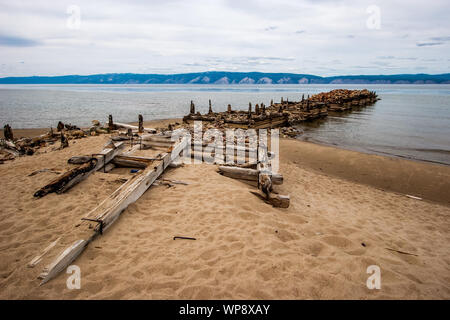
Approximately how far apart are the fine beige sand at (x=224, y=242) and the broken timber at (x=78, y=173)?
0.61 ft

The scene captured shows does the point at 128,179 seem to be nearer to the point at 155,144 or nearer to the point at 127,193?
the point at 127,193

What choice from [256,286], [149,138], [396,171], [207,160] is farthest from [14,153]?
[396,171]

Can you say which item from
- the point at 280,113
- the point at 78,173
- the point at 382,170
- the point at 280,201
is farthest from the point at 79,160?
the point at 280,113

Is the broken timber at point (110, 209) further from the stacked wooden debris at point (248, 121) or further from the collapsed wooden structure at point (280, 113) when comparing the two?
the collapsed wooden structure at point (280, 113)

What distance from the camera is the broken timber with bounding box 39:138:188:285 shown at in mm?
2877

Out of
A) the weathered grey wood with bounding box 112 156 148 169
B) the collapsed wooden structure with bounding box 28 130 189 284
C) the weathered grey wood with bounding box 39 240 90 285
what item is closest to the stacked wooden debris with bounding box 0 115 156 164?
the weathered grey wood with bounding box 112 156 148 169

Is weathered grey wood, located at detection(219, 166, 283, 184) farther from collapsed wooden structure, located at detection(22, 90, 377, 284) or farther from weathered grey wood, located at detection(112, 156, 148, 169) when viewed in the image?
weathered grey wood, located at detection(112, 156, 148, 169)

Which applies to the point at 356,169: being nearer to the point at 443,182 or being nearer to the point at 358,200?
the point at 443,182

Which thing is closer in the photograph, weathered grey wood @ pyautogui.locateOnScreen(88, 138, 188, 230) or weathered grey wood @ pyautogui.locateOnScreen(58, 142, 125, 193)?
weathered grey wood @ pyautogui.locateOnScreen(88, 138, 188, 230)

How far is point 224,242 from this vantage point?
3.76m

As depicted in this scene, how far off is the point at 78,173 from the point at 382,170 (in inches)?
445

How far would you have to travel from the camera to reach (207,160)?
8.09 meters

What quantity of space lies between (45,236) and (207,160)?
5112 millimetres

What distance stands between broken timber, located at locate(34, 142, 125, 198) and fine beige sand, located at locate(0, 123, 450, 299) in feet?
0.61
